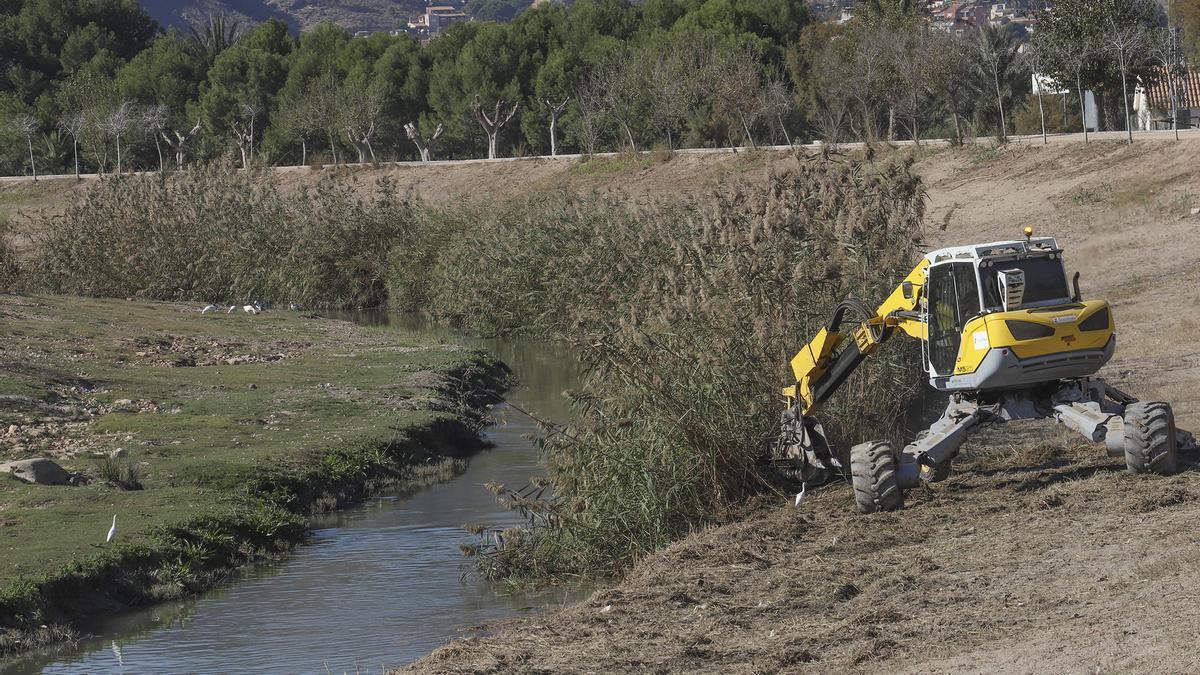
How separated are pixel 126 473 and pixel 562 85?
65154 mm

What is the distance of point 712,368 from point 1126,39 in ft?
133

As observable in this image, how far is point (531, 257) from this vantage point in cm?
3556

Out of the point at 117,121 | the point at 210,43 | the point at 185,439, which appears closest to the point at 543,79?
the point at 117,121

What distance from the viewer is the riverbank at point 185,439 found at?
49.1 feet

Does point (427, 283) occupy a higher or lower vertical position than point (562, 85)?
lower

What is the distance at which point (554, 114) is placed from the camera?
75.3 metres

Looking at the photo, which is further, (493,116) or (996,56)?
(493,116)

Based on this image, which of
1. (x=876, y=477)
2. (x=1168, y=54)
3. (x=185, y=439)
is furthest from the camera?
(x=1168, y=54)

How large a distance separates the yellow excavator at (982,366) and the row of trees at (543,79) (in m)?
38.3

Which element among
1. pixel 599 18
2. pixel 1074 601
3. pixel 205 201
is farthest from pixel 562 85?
pixel 1074 601

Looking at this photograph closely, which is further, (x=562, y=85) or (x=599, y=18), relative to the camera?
(x=599, y=18)

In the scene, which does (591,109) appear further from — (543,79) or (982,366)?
(982,366)

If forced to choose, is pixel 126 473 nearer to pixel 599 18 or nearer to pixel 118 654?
pixel 118 654

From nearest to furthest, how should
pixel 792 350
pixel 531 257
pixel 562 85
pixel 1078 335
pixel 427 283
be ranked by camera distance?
pixel 1078 335, pixel 792 350, pixel 531 257, pixel 427 283, pixel 562 85
